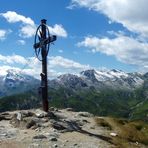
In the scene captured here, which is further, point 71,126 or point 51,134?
point 71,126

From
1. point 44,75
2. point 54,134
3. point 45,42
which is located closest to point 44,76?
point 44,75

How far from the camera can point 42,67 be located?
4516cm

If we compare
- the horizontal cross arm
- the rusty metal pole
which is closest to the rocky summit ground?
the rusty metal pole

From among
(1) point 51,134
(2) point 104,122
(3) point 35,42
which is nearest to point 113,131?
(2) point 104,122

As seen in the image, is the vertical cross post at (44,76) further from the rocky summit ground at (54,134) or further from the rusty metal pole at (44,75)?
the rocky summit ground at (54,134)

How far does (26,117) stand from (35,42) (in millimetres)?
11935

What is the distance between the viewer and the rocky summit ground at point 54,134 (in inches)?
1144

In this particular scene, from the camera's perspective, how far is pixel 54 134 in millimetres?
32250

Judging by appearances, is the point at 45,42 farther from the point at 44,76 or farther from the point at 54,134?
the point at 54,134

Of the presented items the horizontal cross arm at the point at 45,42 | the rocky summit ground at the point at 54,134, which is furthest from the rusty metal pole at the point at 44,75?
the rocky summit ground at the point at 54,134

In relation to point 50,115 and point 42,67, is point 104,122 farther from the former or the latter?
point 42,67

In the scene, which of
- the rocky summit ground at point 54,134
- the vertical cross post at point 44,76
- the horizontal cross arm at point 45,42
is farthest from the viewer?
the vertical cross post at point 44,76

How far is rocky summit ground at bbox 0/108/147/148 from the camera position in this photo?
2905 centimetres

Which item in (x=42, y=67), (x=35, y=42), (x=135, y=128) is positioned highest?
(x=35, y=42)
